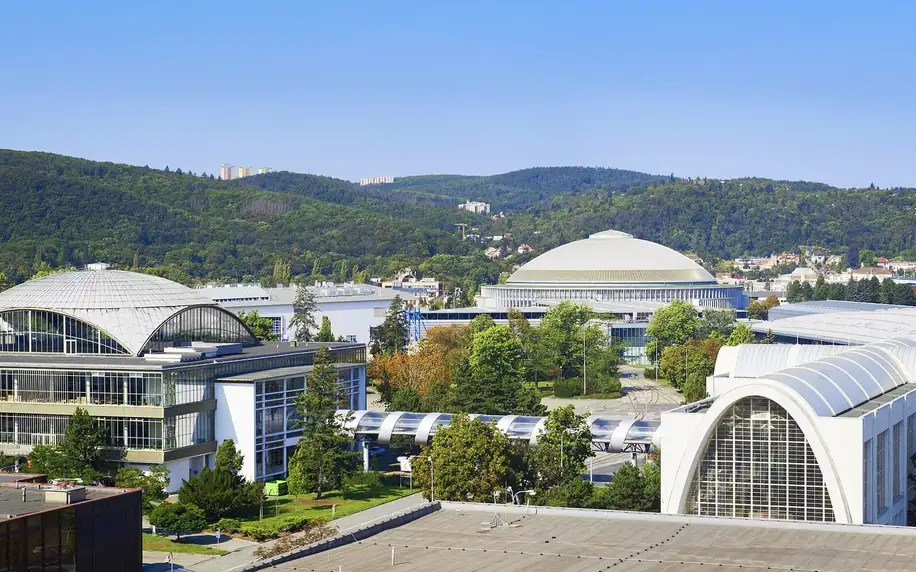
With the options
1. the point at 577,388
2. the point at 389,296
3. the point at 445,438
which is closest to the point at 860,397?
the point at 445,438

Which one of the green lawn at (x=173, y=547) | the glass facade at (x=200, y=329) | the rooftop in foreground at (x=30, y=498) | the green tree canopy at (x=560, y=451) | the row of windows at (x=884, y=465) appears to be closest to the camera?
the rooftop in foreground at (x=30, y=498)

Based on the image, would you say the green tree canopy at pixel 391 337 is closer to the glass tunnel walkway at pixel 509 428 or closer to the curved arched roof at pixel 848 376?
the glass tunnel walkway at pixel 509 428

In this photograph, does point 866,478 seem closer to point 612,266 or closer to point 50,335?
point 50,335

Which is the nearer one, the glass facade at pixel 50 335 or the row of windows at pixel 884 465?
the row of windows at pixel 884 465

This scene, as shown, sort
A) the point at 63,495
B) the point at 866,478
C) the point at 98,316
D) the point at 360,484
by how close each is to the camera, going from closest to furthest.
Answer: the point at 63,495, the point at 866,478, the point at 360,484, the point at 98,316

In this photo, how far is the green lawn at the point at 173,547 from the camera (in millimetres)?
48156

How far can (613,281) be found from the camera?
141375 mm

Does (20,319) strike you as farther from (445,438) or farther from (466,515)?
(466,515)

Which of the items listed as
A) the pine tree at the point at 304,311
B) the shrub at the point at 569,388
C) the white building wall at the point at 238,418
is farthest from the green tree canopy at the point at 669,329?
the white building wall at the point at 238,418

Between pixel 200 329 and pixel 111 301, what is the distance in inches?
164

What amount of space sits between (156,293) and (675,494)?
29.2m

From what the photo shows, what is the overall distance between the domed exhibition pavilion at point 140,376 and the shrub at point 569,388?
2904cm

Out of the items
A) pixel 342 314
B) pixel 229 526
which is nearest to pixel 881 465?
pixel 229 526

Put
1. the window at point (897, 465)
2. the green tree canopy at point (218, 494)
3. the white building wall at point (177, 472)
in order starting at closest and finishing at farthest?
the window at point (897, 465), the green tree canopy at point (218, 494), the white building wall at point (177, 472)
